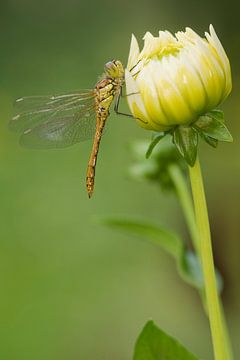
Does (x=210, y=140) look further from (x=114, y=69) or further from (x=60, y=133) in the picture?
(x=60, y=133)

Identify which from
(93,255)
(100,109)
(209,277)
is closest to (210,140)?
(209,277)

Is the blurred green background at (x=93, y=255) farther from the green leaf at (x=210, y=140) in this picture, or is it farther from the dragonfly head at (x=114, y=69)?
the green leaf at (x=210, y=140)

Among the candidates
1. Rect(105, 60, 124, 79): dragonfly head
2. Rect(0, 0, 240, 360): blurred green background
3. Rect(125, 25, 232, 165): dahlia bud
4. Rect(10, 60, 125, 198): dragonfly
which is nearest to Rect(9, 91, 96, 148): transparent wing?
Rect(10, 60, 125, 198): dragonfly

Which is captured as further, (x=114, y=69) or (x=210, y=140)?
(x=114, y=69)

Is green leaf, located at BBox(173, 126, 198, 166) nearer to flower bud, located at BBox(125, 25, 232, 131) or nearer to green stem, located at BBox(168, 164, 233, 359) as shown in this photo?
flower bud, located at BBox(125, 25, 232, 131)

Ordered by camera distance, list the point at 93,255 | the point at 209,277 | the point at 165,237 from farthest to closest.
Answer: the point at 93,255, the point at 165,237, the point at 209,277

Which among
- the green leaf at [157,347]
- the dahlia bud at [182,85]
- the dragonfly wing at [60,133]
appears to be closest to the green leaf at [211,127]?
the dahlia bud at [182,85]

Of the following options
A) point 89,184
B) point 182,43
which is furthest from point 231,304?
point 182,43
